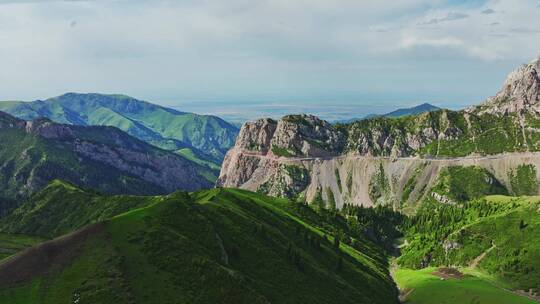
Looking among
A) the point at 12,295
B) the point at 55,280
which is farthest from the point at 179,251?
the point at 12,295

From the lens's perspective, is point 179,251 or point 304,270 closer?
point 179,251

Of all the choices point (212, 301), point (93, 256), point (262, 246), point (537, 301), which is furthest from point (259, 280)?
point (537, 301)

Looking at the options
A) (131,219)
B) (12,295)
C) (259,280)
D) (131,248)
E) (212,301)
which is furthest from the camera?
(259,280)

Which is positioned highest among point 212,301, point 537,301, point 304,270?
point 212,301

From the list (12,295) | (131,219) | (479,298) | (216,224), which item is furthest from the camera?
(479,298)

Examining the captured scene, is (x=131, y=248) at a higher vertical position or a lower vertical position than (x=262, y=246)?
higher

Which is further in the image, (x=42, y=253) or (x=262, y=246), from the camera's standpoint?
(x=262, y=246)

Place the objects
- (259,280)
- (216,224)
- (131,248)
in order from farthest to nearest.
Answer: (216,224)
(259,280)
(131,248)

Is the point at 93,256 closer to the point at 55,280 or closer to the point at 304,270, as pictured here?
the point at 55,280

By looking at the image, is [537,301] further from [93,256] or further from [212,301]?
[93,256]
